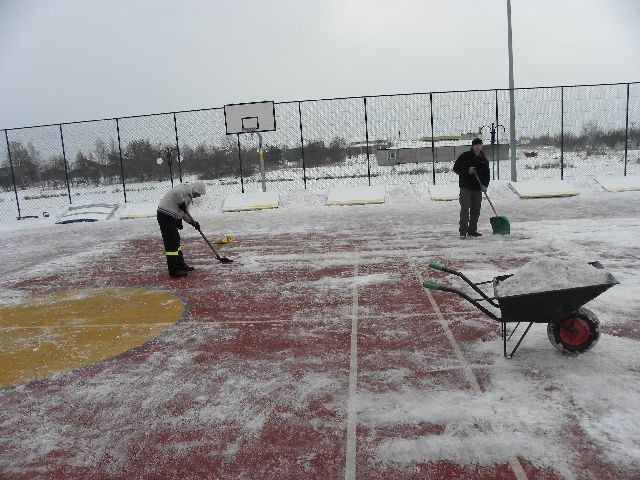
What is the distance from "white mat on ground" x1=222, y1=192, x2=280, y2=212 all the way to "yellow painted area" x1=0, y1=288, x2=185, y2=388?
1050cm

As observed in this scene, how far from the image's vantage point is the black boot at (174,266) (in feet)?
29.2

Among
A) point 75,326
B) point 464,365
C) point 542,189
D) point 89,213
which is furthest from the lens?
point 89,213

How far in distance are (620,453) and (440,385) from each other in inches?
53.6

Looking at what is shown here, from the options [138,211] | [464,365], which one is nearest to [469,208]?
[464,365]

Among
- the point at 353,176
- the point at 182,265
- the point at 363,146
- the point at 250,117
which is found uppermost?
the point at 250,117

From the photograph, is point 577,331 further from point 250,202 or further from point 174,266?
point 250,202

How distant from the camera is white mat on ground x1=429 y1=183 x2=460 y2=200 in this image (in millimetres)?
17734

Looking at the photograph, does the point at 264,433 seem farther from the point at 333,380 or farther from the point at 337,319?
the point at 337,319

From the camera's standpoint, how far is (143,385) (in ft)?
15.2

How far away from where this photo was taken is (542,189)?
17812 mm

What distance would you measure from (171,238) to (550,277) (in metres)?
6.21

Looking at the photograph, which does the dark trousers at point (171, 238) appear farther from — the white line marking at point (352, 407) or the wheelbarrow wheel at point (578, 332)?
the wheelbarrow wheel at point (578, 332)

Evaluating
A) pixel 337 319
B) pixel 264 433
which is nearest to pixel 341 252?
pixel 337 319

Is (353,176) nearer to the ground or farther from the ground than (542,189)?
farther from the ground
